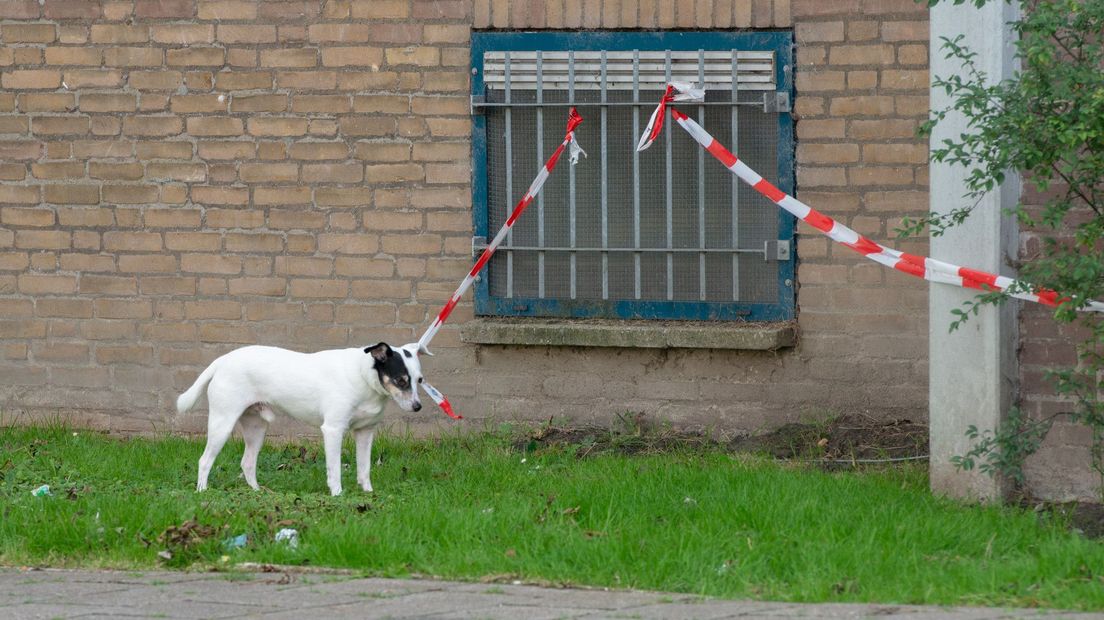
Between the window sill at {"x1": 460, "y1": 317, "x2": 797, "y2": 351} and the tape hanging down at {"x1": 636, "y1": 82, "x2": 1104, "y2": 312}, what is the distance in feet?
3.03

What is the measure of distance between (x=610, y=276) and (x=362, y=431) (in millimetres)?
2070

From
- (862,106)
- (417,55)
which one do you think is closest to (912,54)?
(862,106)

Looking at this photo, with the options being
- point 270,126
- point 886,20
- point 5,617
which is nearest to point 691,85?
point 886,20

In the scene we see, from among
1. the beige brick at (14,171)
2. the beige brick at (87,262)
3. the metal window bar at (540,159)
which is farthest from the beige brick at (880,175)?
the beige brick at (14,171)

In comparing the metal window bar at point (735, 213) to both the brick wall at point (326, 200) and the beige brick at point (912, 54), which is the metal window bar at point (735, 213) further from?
the beige brick at point (912, 54)

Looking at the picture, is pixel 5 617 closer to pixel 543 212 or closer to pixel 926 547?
pixel 926 547

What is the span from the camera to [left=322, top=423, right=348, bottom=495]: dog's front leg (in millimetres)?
7125

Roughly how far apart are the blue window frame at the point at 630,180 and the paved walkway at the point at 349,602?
3.35 meters

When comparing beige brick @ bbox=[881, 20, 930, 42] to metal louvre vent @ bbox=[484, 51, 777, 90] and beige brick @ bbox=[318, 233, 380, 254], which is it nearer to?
metal louvre vent @ bbox=[484, 51, 777, 90]

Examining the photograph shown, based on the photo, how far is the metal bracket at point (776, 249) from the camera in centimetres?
848

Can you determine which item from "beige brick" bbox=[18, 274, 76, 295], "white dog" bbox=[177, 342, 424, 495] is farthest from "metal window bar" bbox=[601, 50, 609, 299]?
"beige brick" bbox=[18, 274, 76, 295]

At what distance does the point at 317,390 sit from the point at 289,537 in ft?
3.65

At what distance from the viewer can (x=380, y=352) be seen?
698cm

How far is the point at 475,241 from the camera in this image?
28.7ft
